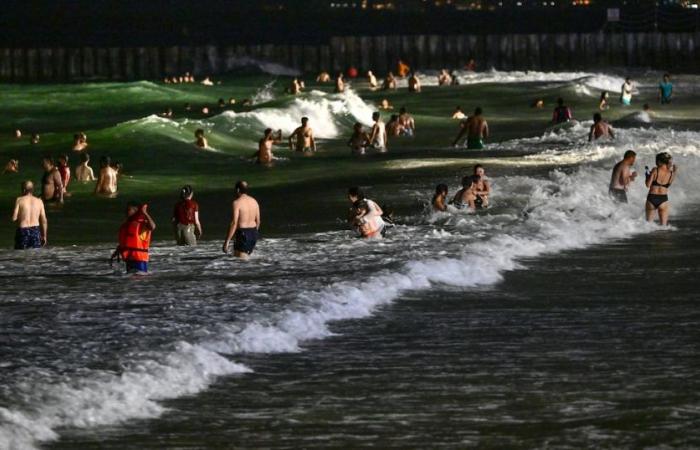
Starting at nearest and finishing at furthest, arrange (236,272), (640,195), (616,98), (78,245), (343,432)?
(343,432) → (236,272) → (78,245) → (640,195) → (616,98)

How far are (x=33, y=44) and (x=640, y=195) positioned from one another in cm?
7396

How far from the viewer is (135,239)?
1931 cm

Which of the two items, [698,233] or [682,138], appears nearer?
[698,233]

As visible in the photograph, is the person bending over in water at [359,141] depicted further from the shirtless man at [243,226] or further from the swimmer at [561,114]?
the shirtless man at [243,226]

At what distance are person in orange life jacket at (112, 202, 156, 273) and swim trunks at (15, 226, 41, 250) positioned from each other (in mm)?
3751

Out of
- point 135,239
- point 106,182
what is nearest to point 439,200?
point 135,239

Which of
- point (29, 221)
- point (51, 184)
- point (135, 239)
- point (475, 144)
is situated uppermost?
point (135, 239)

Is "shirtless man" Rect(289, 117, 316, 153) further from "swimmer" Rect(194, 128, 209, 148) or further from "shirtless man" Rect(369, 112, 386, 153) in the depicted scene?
"swimmer" Rect(194, 128, 209, 148)

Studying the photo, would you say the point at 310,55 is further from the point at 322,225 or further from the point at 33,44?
the point at 322,225

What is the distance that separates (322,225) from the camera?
26.3 metres

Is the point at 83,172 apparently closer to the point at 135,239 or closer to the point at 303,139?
the point at 303,139

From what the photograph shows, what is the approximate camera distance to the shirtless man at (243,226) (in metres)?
20.9

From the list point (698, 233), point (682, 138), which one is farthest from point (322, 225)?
point (682, 138)

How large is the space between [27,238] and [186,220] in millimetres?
2347
